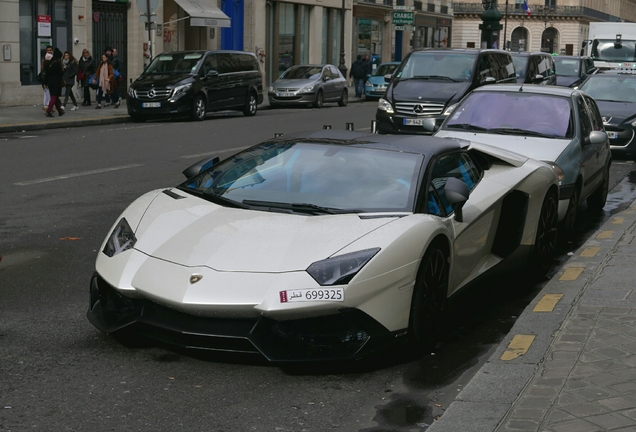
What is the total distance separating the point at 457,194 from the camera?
651 cm

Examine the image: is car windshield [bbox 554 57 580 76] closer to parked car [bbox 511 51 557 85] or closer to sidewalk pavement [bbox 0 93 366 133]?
parked car [bbox 511 51 557 85]

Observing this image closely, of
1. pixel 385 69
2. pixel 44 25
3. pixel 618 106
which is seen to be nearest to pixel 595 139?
pixel 618 106

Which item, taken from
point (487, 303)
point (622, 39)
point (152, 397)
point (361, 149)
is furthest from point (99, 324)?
point (622, 39)

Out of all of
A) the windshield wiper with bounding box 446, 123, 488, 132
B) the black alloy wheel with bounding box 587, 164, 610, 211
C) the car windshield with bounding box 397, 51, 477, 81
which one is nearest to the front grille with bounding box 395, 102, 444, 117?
the car windshield with bounding box 397, 51, 477, 81

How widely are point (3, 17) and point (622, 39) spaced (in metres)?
25.3

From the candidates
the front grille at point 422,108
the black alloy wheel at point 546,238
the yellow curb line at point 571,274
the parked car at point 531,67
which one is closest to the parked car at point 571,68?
the parked car at point 531,67

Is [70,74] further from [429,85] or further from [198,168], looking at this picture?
[198,168]

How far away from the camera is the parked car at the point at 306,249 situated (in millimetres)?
5434

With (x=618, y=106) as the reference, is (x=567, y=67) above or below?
above

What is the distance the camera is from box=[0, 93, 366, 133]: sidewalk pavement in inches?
931

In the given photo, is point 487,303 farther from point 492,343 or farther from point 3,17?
point 3,17

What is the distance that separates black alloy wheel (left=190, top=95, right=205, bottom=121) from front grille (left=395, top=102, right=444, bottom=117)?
28.0 ft

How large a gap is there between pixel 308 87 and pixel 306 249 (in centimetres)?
2974

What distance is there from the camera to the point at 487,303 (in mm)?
7688
